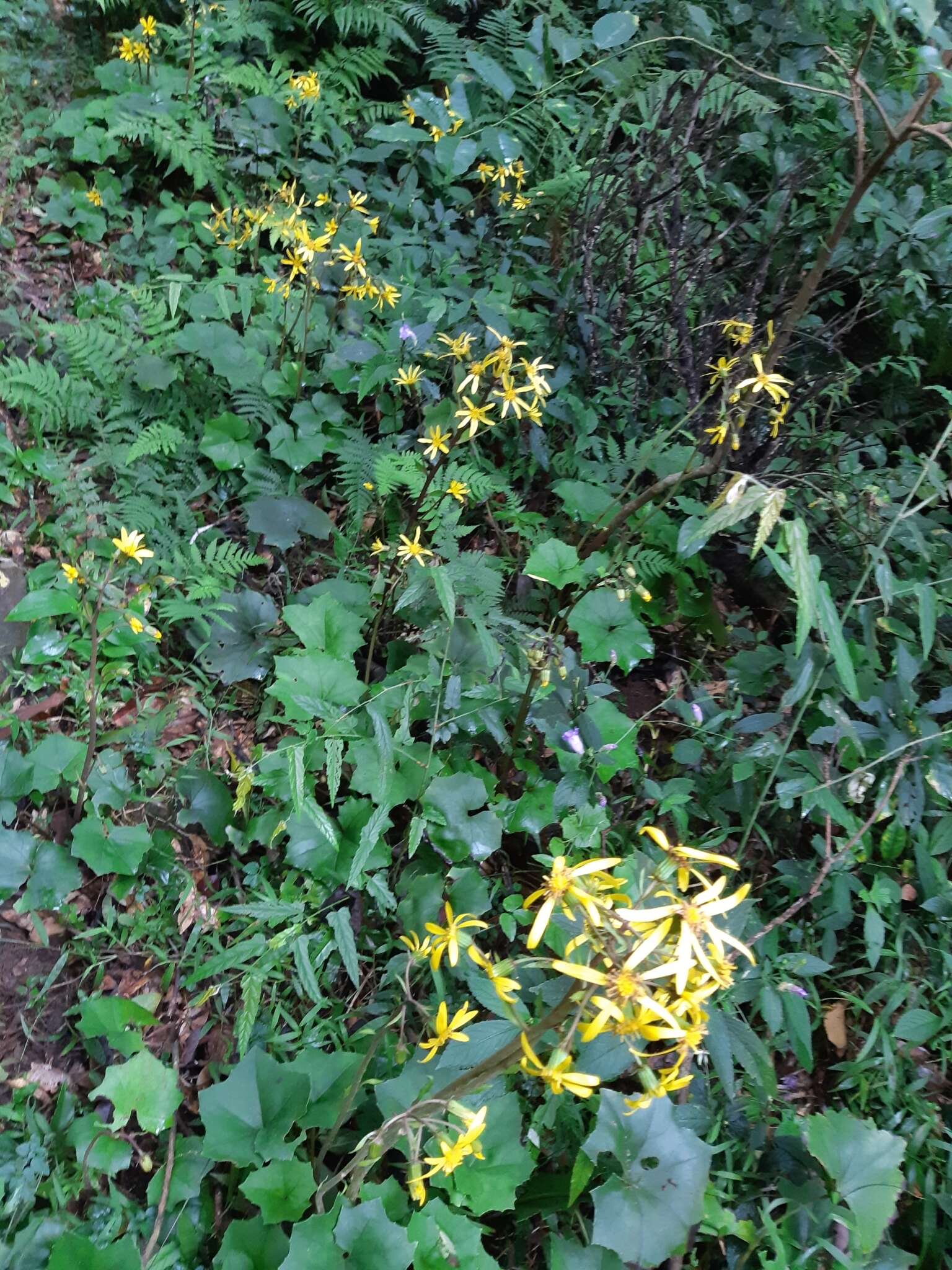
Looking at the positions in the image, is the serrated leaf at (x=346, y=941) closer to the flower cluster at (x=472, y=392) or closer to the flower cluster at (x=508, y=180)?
the flower cluster at (x=472, y=392)

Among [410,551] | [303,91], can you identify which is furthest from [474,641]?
[303,91]

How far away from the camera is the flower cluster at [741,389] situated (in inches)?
74.2

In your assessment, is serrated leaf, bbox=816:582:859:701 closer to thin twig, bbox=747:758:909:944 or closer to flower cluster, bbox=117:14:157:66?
thin twig, bbox=747:758:909:944

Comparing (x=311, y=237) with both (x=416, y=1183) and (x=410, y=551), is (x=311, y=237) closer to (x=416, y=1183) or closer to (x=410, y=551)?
(x=410, y=551)

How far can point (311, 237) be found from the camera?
292 cm

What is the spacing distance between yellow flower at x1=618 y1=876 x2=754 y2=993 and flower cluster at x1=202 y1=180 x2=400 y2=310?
216 cm

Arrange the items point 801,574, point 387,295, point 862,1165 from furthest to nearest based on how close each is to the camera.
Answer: point 387,295 < point 862,1165 < point 801,574

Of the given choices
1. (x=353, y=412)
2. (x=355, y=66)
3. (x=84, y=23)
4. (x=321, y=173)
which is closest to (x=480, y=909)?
(x=353, y=412)

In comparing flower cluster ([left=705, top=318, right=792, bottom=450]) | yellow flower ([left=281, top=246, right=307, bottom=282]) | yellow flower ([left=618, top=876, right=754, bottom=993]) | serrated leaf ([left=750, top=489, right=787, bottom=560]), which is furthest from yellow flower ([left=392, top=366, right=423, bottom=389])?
yellow flower ([left=618, top=876, right=754, bottom=993])

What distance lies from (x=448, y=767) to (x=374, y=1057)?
0.66 meters

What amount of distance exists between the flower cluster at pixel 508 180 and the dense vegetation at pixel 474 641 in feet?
Result: 0.06

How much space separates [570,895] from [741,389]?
1.39m

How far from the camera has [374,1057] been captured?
1649 millimetres

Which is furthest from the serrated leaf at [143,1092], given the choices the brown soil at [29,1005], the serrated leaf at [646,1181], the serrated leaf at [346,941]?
the serrated leaf at [646,1181]
